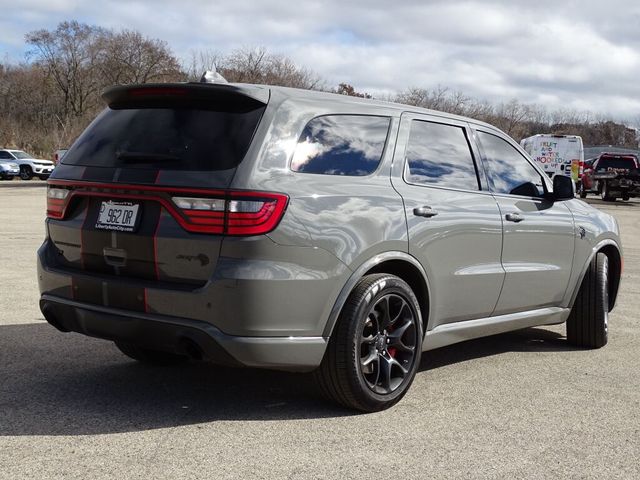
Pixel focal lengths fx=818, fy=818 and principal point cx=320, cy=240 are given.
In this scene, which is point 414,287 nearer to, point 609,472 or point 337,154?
point 337,154

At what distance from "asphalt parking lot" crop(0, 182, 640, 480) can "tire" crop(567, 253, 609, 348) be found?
16 cm

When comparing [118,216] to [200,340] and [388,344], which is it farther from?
[388,344]

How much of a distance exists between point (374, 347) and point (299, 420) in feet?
1.90

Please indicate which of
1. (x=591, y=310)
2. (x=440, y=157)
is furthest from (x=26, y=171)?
(x=440, y=157)

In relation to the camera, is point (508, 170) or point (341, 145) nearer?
point (341, 145)

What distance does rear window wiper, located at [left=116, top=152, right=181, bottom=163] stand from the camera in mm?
4184

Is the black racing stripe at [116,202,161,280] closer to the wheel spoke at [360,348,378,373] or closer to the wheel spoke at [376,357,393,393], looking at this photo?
the wheel spoke at [360,348,378,373]

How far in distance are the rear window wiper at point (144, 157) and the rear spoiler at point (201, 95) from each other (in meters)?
0.31

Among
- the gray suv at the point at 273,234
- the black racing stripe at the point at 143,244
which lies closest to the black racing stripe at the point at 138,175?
the gray suv at the point at 273,234

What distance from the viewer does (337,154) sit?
4.44 metres

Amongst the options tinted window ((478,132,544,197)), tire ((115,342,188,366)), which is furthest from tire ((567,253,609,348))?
tire ((115,342,188,366))

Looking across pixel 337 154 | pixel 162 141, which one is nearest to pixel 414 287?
pixel 337 154

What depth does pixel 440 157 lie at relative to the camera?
5133mm

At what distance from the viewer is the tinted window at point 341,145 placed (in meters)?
4.29
